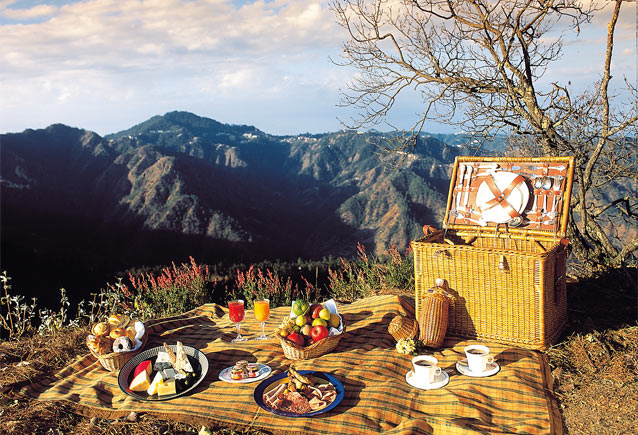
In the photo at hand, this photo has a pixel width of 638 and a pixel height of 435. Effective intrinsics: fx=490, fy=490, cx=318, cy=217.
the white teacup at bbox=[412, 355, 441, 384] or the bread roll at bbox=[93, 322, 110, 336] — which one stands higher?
the bread roll at bbox=[93, 322, 110, 336]

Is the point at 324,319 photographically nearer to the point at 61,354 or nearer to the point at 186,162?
the point at 61,354

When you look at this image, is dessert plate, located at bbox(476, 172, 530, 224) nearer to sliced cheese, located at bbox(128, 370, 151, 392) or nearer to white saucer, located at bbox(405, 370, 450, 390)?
white saucer, located at bbox(405, 370, 450, 390)

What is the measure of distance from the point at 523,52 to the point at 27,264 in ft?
73.3

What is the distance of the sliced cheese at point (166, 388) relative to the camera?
11.3 ft

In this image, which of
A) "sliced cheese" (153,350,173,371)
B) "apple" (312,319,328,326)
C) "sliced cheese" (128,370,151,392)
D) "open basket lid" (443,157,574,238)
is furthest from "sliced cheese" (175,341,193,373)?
"open basket lid" (443,157,574,238)

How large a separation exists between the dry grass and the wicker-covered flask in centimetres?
90

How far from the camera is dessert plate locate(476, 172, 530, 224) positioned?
445 cm

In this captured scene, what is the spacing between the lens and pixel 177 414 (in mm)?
3238

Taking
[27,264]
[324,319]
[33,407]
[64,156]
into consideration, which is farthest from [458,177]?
[64,156]

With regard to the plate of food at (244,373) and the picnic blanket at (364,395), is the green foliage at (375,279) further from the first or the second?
the plate of food at (244,373)

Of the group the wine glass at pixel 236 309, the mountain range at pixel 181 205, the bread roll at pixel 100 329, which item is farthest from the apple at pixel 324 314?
the mountain range at pixel 181 205

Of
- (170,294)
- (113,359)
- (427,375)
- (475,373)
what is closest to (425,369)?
(427,375)

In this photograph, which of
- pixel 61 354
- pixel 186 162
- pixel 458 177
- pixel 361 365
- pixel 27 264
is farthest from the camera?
pixel 186 162

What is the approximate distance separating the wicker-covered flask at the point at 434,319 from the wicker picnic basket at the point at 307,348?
741 millimetres
